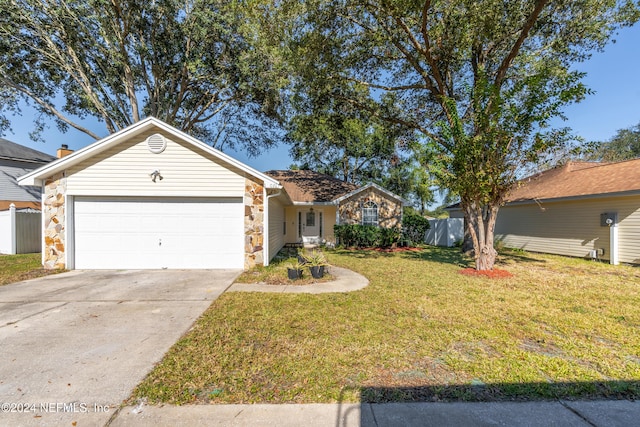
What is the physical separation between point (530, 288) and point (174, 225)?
9.75m

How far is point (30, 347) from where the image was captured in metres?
3.44

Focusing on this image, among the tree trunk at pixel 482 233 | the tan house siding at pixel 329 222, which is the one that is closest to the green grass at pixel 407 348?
the tree trunk at pixel 482 233

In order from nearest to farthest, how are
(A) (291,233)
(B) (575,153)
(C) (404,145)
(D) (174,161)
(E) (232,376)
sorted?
(E) (232,376), (B) (575,153), (D) (174,161), (C) (404,145), (A) (291,233)

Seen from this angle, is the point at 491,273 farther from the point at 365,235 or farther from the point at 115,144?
the point at 115,144

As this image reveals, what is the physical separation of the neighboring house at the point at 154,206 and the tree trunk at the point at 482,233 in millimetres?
5919

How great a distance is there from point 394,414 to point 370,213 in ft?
43.7

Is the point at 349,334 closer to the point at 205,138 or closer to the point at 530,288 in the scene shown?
the point at 530,288

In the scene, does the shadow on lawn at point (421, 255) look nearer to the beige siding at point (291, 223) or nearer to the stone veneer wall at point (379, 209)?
the stone veneer wall at point (379, 209)

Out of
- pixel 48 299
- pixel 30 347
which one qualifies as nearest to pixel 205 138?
pixel 48 299

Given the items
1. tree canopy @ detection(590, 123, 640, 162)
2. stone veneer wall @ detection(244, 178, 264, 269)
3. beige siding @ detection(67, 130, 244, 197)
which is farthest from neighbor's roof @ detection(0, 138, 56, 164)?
tree canopy @ detection(590, 123, 640, 162)

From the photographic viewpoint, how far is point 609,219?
962 centimetres

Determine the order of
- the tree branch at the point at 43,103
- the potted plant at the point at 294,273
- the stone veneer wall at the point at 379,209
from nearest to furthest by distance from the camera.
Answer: the potted plant at the point at 294,273
the tree branch at the point at 43,103
the stone veneer wall at the point at 379,209

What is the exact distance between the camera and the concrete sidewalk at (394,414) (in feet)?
7.17

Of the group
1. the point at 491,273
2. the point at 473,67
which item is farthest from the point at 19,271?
the point at 473,67
